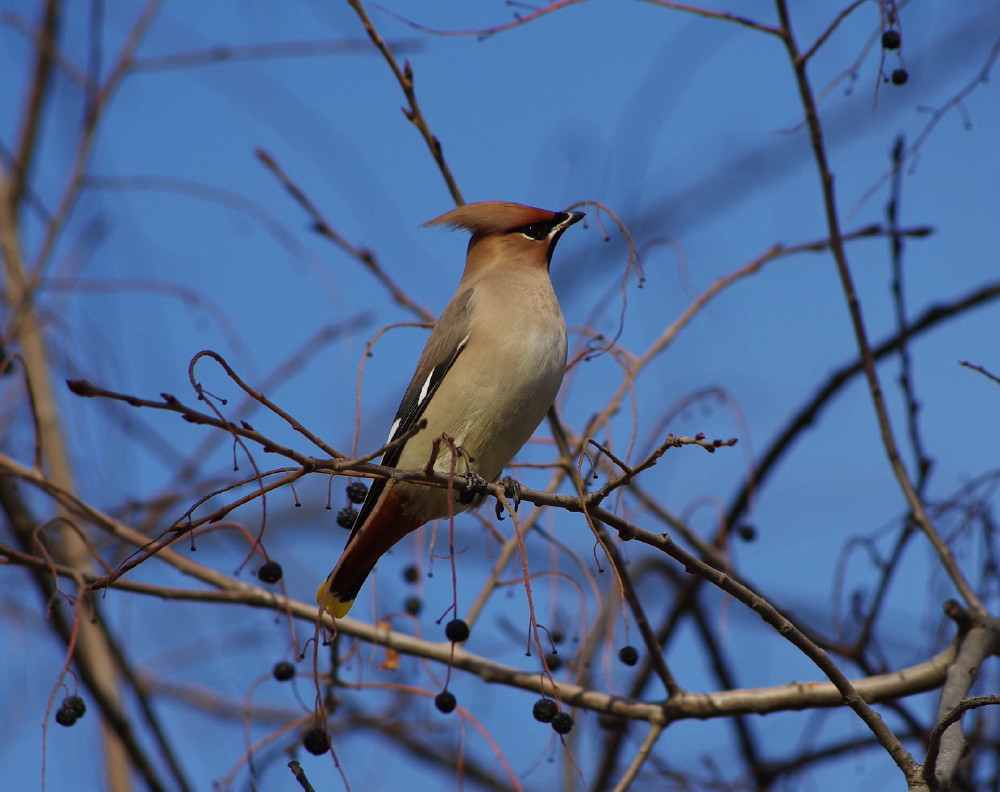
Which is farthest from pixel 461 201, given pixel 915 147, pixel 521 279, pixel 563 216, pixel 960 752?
pixel 960 752

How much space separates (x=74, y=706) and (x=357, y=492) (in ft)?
2.77

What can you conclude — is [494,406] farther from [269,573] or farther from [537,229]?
[537,229]

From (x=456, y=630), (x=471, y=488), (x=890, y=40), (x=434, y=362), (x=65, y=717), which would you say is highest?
(x=890, y=40)

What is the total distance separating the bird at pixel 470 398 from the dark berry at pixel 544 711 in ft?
1.83

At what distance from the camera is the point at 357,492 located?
308cm

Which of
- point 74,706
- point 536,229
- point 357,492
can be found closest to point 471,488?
point 357,492

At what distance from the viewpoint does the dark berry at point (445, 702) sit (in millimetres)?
2812

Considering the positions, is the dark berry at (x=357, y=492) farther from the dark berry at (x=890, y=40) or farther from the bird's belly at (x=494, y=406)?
the dark berry at (x=890, y=40)

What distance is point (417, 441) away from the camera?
3.37m

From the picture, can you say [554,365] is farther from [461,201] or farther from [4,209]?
[4,209]

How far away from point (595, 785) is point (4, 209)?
9.99 ft

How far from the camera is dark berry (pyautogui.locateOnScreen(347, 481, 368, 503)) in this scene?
3061 mm

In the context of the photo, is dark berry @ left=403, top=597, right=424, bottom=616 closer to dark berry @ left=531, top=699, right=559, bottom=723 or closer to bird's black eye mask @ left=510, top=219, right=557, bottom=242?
dark berry @ left=531, top=699, right=559, bottom=723

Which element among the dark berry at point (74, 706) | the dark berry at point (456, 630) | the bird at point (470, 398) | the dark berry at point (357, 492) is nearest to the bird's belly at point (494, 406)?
the bird at point (470, 398)
